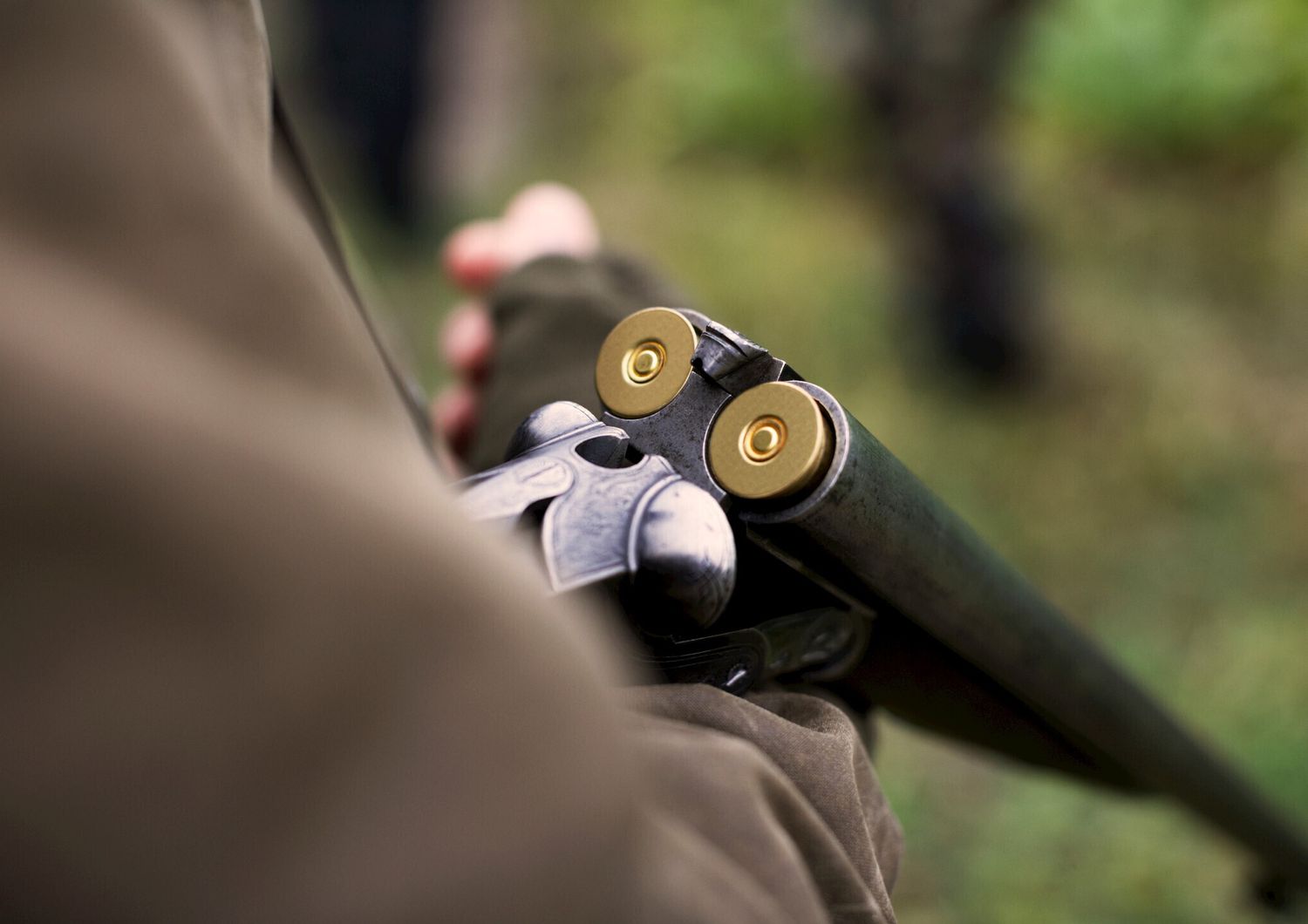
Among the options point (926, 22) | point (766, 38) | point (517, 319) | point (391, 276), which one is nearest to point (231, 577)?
point (517, 319)

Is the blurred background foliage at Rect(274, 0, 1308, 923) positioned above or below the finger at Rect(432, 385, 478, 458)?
below

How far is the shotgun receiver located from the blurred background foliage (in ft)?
3.83

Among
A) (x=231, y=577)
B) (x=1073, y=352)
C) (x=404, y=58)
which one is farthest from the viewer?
(x=404, y=58)

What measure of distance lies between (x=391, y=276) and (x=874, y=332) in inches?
48.9

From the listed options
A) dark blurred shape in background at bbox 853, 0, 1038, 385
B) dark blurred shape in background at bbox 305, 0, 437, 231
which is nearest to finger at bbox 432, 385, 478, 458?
dark blurred shape in background at bbox 853, 0, 1038, 385

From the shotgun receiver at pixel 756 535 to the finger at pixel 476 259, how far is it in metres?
0.46

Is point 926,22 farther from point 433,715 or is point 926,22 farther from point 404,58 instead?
point 433,715

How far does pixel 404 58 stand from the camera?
2762mm

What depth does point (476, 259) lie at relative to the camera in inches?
39.2

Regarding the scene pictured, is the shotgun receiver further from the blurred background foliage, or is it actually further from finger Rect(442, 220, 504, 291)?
the blurred background foliage

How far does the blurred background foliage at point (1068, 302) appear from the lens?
1737mm

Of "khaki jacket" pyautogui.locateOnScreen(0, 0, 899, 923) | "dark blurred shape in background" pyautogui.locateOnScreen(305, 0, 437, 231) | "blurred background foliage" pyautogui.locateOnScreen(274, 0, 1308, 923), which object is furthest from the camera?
"dark blurred shape in background" pyautogui.locateOnScreen(305, 0, 437, 231)

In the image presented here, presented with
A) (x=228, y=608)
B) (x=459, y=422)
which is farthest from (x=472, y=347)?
(x=228, y=608)

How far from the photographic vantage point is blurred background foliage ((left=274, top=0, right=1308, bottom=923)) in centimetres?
174
